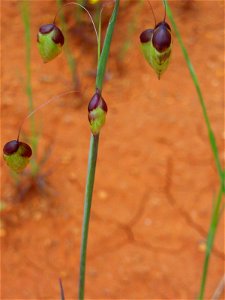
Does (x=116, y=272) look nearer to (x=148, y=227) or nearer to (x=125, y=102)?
(x=148, y=227)

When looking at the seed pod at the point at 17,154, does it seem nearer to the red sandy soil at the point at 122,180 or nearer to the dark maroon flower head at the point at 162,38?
the dark maroon flower head at the point at 162,38

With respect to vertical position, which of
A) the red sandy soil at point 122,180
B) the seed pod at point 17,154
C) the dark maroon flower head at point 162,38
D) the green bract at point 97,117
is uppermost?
the dark maroon flower head at point 162,38

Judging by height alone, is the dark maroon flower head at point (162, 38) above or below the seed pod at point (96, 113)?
above

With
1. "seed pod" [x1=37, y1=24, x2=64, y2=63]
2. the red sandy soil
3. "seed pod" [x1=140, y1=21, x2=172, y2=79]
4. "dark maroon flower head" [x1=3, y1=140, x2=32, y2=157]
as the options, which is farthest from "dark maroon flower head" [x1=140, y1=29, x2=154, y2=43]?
the red sandy soil

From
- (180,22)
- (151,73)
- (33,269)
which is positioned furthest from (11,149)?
(180,22)

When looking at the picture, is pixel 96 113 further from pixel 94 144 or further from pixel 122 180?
pixel 122 180

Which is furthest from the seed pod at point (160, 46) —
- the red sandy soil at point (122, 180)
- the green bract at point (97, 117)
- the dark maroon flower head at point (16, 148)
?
the red sandy soil at point (122, 180)

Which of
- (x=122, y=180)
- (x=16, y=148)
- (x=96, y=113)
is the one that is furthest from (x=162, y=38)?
(x=122, y=180)

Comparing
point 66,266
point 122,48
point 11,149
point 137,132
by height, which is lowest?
point 66,266
